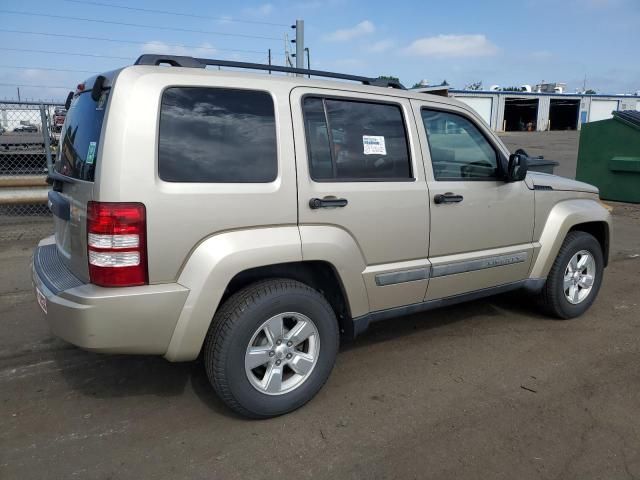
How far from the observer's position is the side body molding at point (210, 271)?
2600 mm

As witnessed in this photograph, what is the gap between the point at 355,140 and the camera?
323 cm

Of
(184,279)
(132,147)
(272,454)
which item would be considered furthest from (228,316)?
(132,147)

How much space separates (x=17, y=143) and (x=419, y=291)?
24.0 ft

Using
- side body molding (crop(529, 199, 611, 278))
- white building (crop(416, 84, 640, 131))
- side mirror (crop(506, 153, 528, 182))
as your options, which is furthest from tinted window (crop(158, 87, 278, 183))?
white building (crop(416, 84, 640, 131))

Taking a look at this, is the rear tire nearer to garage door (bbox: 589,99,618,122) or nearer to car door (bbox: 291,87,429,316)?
car door (bbox: 291,87,429,316)

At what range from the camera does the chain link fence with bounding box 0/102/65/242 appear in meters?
7.35

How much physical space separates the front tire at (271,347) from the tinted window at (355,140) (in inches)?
29.6

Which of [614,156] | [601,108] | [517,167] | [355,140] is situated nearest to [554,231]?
[517,167]

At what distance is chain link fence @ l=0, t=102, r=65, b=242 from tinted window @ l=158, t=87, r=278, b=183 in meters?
5.43

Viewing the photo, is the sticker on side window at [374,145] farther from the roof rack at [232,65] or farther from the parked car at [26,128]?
the parked car at [26,128]

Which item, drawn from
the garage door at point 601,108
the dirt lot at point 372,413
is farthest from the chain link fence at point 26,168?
the garage door at point 601,108

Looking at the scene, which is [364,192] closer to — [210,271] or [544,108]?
[210,271]

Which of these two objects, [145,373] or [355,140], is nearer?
[355,140]

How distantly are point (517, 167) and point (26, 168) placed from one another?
721 centimetres
